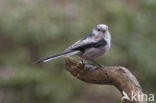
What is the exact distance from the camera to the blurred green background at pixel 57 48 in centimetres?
507

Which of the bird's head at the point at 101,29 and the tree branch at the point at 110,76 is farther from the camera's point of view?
the bird's head at the point at 101,29

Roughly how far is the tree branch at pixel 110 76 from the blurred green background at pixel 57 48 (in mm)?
2550

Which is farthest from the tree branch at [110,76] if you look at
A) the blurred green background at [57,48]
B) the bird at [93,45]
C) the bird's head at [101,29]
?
the blurred green background at [57,48]

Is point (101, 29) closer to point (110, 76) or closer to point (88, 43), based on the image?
point (88, 43)

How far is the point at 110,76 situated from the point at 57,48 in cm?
287

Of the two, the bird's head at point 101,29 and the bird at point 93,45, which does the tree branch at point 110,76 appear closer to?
the bird at point 93,45

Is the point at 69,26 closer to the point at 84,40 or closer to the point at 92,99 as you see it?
the point at 92,99

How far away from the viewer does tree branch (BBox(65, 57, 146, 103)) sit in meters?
2.26

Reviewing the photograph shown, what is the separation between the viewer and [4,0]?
642cm

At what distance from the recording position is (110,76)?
→ 233 cm

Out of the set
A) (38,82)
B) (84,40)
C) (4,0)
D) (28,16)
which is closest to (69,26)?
(28,16)

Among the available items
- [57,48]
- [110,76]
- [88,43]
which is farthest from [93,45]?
[57,48]

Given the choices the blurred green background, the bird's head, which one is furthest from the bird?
the blurred green background

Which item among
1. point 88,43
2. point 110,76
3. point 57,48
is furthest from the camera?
point 57,48
